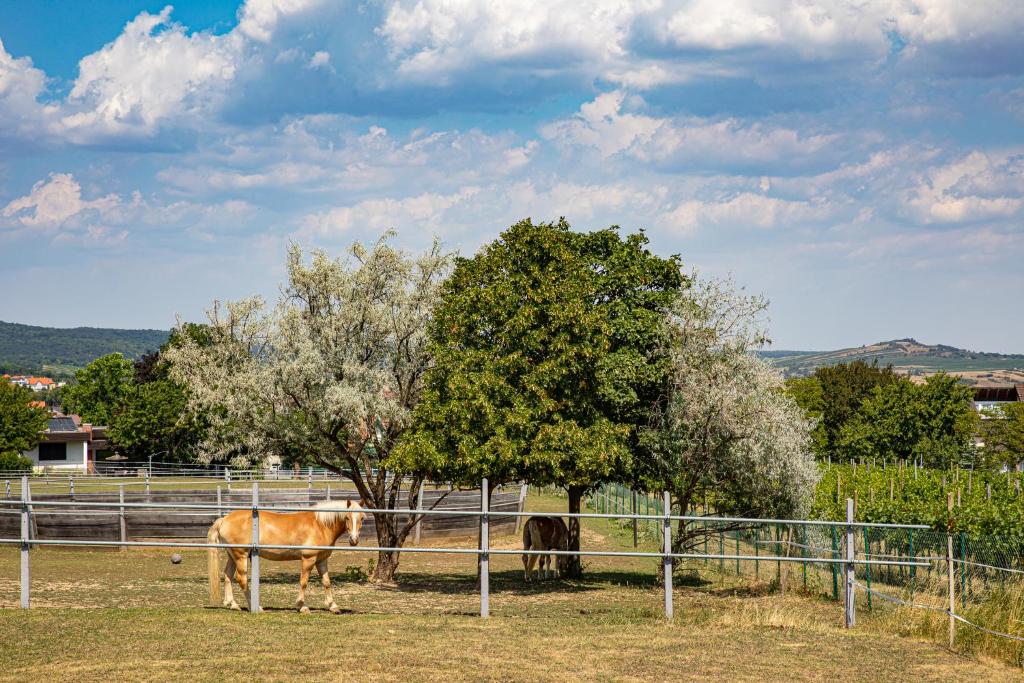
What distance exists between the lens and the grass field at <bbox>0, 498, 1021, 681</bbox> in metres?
11.8

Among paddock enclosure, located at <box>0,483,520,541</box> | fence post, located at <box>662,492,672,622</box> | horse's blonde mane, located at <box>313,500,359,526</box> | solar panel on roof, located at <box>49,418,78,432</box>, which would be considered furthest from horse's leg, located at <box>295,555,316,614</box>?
solar panel on roof, located at <box>49,418,78,432</box>

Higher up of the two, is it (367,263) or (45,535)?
(367,263)

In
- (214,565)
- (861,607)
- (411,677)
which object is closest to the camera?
(411,677)

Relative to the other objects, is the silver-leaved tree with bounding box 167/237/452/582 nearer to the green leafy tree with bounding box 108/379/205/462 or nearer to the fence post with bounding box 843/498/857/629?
the fence post with bounding box 843/498/857/629

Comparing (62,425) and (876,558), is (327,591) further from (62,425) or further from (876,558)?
(62,425)

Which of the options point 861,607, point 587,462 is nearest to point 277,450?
point 587,462

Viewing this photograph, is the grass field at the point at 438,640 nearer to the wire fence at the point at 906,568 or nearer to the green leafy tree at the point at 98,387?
the wire fence at the point at 906,568

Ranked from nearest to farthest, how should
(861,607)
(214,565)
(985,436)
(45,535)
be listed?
(214,565), (861,607), (45,535), (985,436)

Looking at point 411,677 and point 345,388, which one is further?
point 345,388

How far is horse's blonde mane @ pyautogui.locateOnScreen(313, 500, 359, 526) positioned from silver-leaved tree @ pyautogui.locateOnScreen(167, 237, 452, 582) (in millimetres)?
6175

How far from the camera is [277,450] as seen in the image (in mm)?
25047

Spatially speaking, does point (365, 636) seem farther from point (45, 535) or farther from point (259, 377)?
point (45, 535)

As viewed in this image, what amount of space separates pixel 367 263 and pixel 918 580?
1452 centimetres

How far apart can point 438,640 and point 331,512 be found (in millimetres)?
4317
